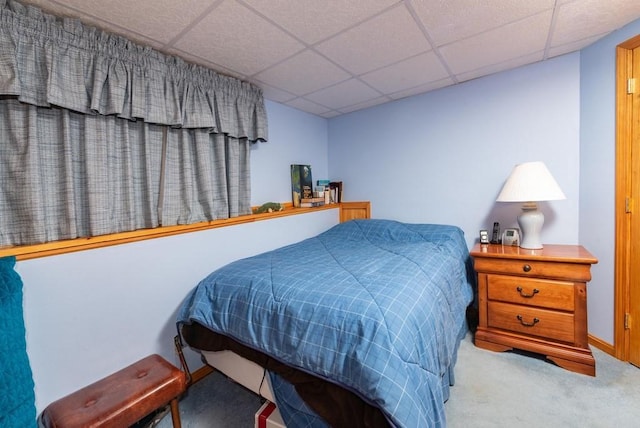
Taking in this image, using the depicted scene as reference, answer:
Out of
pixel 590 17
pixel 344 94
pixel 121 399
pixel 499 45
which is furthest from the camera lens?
pixel 344 94

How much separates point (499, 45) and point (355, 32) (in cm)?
104

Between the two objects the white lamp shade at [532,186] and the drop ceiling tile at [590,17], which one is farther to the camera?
the white lamp shade at [532,186]

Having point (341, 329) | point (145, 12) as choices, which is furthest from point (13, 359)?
point (145, 12)

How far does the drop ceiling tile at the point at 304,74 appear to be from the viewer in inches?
74.7

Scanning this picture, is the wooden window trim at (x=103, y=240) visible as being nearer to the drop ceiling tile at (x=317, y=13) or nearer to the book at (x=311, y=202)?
the book at (x=311, y=202)

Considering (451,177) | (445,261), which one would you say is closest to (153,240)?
(445,261)

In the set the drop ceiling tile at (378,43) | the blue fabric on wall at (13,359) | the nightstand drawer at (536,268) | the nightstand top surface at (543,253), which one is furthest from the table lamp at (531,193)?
the blue fabric on wall at (13,359)

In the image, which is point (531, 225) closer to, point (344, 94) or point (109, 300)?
point (344, 94)

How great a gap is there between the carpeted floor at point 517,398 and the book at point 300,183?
5.90 ft

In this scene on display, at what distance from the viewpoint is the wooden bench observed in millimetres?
1067

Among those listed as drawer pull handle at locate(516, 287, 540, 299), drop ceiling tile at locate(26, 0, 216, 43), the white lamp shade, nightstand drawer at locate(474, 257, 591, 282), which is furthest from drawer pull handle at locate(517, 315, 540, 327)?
drop ceiling tile at locate(26, 0, 216, 43)

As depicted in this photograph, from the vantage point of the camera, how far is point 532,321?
5.89 ft

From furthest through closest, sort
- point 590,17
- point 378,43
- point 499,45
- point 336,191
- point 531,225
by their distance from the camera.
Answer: point 336,191 → point 531,225 → point 499,45 → point 378,43 → point 590,17

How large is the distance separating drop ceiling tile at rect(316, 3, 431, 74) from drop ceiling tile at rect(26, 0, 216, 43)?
0.77 m
